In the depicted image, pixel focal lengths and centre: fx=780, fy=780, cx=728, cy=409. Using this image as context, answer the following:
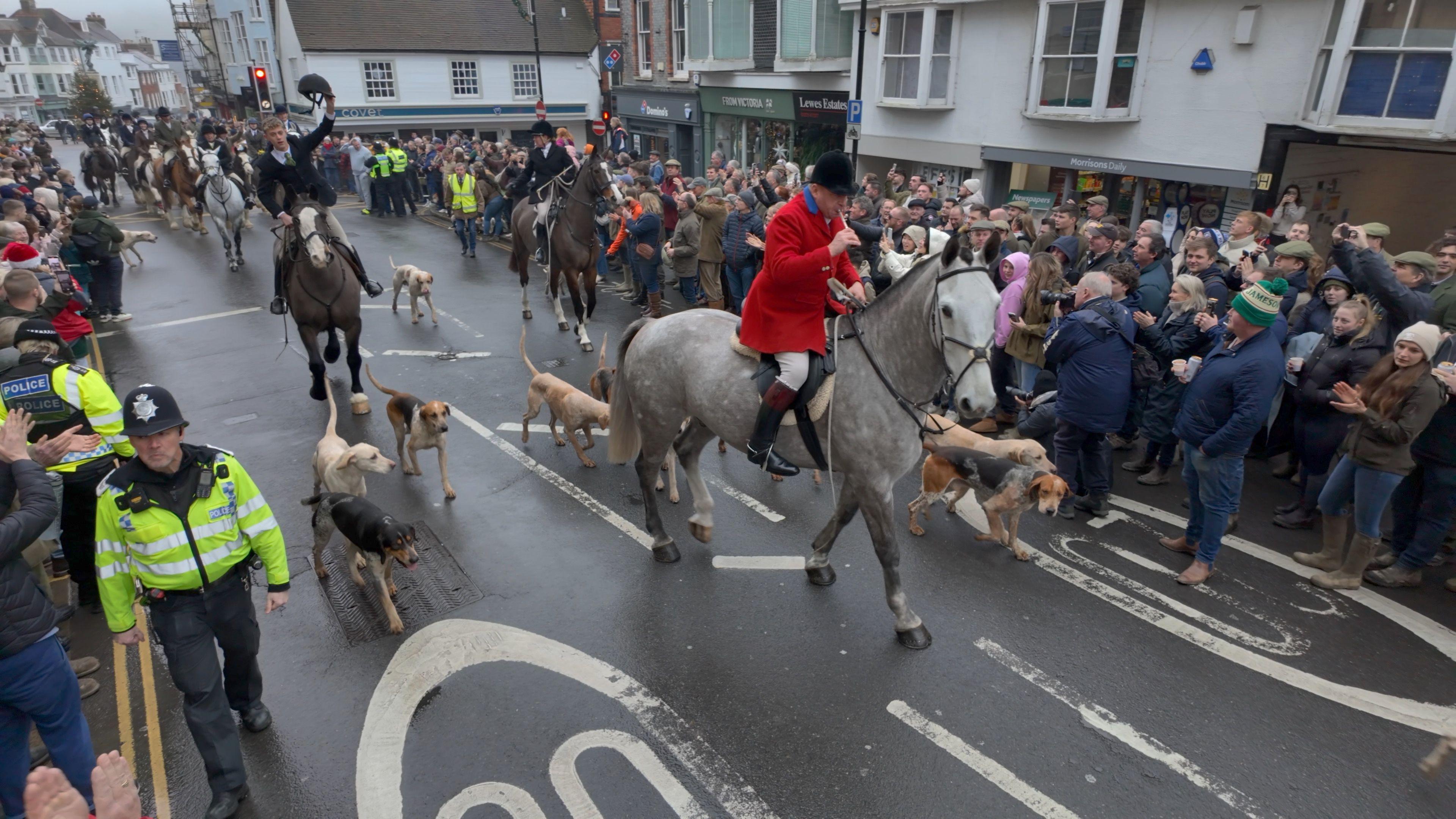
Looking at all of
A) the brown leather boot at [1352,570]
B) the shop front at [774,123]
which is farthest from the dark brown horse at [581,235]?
the shop front at [774,123]

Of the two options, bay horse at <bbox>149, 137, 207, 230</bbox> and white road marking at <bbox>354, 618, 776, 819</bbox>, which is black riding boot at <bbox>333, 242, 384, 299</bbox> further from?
bay horse at <bbox>149, 137, 207, 230</bbox>

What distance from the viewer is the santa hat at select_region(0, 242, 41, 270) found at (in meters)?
7.82

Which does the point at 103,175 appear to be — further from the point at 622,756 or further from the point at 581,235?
the point at 622,756

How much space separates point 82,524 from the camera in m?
5.88

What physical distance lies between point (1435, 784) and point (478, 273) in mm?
16827

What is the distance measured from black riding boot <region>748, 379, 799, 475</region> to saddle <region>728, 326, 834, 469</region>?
0.21 ft

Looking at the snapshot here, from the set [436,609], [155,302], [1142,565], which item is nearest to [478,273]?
[155,302]

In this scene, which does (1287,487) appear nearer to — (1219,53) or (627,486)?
(627,486)

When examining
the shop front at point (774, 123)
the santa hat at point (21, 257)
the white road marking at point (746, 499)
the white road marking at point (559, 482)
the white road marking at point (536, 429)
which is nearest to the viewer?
the white road marking at point (559, 482)

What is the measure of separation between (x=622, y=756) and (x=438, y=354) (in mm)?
8745

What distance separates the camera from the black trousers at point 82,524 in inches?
224

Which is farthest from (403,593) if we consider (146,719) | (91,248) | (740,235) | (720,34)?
(720,34)

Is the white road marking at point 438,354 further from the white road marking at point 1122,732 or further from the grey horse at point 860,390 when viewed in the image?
the white road marking at point 1122,732

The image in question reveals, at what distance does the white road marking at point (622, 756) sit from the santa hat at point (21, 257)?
24.9 ft
